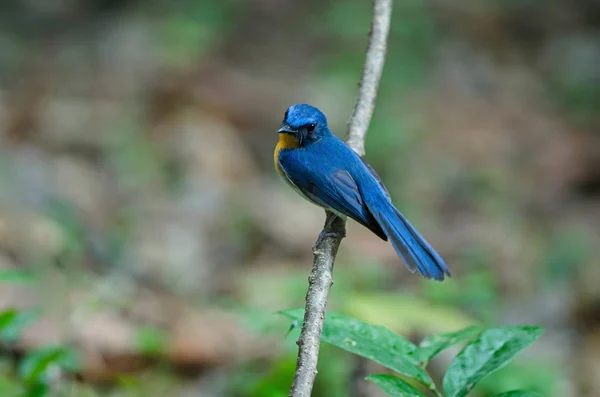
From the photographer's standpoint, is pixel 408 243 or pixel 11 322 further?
pixel 408 243

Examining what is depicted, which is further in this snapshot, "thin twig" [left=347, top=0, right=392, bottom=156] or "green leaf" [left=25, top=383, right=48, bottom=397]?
"thin twig" [left=347, top=0, right=392, bottom=156]

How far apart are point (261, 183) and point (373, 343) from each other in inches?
190

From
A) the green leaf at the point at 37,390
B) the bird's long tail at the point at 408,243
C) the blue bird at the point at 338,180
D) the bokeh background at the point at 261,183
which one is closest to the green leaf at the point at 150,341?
the bokeh background at the point at 261,183

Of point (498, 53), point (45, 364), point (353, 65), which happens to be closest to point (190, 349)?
point (45, 364)

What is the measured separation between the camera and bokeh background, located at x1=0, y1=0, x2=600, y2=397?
3945 millimetres

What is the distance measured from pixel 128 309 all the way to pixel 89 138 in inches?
107

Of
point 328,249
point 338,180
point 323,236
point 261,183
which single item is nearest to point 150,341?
point 338,180

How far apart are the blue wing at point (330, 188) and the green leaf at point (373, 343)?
0.97 metres

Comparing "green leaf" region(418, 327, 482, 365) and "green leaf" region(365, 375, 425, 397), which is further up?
"green leaf" region(418, 327, 482, 365)

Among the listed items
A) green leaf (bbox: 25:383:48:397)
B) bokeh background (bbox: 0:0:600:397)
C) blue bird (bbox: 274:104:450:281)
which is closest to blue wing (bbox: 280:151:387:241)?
blue bird (bbox: 274:104:450:281)

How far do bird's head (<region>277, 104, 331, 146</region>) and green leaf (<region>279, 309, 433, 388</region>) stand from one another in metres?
1.32

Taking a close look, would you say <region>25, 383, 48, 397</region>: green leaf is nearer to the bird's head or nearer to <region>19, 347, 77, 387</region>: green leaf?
<region>19, 347, 77, 387</region>: green leaf

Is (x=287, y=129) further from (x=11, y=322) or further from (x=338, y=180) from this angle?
(x=11, y=322)

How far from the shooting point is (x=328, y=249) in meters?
2.56
